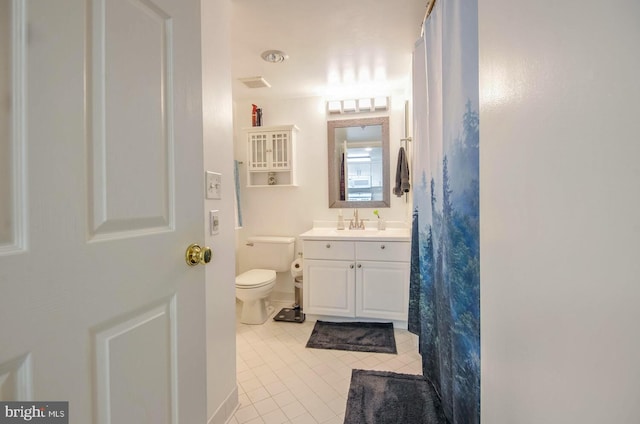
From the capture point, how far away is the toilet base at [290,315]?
8.50 feet

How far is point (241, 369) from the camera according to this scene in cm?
186

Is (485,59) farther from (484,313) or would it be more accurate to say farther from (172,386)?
(172,386)

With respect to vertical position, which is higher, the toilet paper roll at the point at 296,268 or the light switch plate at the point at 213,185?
the light switch plate at the point at 213,185

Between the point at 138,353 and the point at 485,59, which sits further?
the point at 485,59

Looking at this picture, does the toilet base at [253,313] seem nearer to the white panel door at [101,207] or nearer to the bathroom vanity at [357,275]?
the bathroom vanity at [357,275]

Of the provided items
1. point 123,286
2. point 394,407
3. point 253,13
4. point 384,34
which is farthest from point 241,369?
point 384,34

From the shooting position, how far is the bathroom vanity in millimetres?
2346

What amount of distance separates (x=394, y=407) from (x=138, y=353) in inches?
53.0

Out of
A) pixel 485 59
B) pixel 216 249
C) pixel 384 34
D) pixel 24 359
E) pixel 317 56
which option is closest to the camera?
pixel 24 359

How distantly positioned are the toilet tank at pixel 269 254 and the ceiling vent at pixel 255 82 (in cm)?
Result: 146

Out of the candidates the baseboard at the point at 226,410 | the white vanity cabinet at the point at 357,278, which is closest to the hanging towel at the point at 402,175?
the white vanity cabinet at the point at 357,278

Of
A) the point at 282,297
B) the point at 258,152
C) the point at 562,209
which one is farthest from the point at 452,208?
the point at 282,297

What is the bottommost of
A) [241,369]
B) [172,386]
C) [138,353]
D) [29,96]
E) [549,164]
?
[241,369]

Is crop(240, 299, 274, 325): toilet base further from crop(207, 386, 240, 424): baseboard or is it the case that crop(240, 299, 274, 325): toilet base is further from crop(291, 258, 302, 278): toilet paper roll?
crop(207, 386, 240, 424): baseboard
